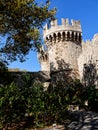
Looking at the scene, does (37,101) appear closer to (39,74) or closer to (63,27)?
(63,27)

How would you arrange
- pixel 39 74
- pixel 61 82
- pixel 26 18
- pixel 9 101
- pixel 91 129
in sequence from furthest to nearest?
pixel 39 74
pixel 61 82
pixel 26 18
pixel 9 101
pixel 91 129

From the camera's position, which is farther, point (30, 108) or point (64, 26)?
point (64, 26)

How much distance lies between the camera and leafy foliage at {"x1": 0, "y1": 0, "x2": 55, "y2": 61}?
755 inches

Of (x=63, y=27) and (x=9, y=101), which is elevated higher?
(x=63, y=27)

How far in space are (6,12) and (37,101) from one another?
718 cm

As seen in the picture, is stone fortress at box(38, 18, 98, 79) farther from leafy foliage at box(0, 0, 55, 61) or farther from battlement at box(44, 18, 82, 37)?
leafy foliage at box(0, 0, 55, 61)

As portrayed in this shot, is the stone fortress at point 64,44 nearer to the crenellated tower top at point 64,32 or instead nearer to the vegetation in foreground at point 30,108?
the crenellated tower top at point 64,32

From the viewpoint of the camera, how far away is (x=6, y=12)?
19.3m

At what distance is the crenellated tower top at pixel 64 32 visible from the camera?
104 ft

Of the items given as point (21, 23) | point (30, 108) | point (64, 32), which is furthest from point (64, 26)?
point (30, 108)

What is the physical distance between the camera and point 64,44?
3138 cm

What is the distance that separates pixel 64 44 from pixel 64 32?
1.26 meters

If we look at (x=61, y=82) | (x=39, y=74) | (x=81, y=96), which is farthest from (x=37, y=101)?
(x=39, y=74)

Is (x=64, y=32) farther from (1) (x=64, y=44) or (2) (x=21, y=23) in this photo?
(2) (x=21, y=23)
